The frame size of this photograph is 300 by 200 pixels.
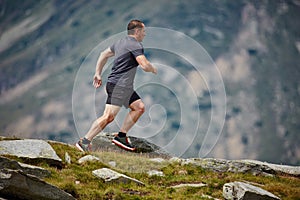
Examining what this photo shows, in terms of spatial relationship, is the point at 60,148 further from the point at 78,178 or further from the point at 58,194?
the point at 58,194

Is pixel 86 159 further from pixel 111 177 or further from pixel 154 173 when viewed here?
pixel 111 177

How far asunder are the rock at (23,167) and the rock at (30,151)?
1.53m

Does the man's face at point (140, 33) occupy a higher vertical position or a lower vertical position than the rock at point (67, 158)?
higher

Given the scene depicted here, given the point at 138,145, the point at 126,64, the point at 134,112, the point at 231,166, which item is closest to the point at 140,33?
the point at 126,64

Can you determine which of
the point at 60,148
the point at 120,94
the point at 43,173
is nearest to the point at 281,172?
the point at 120,94

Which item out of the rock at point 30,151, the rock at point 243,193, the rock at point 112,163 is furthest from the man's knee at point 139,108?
the rock at point 243,193

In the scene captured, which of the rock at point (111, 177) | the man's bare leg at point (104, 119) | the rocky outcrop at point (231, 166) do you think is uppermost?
the man's bare leg at point (104, 119)

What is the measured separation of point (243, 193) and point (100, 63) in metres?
7.49

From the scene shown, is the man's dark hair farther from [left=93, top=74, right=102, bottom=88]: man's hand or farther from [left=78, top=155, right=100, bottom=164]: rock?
[left=78, top=155, right=100, bottom=164]: rock

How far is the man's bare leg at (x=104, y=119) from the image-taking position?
1449cm

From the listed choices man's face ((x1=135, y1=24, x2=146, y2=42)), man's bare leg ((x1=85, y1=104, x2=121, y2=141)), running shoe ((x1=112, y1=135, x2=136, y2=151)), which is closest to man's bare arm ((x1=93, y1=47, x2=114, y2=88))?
man's bare leg ((x1=85, y1=104, x2=121, y2=141))

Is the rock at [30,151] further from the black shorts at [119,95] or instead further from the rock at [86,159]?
the black shorts at [119,95]

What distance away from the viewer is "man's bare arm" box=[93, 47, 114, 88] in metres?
15.0

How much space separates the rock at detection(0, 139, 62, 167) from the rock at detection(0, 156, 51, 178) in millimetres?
1534
